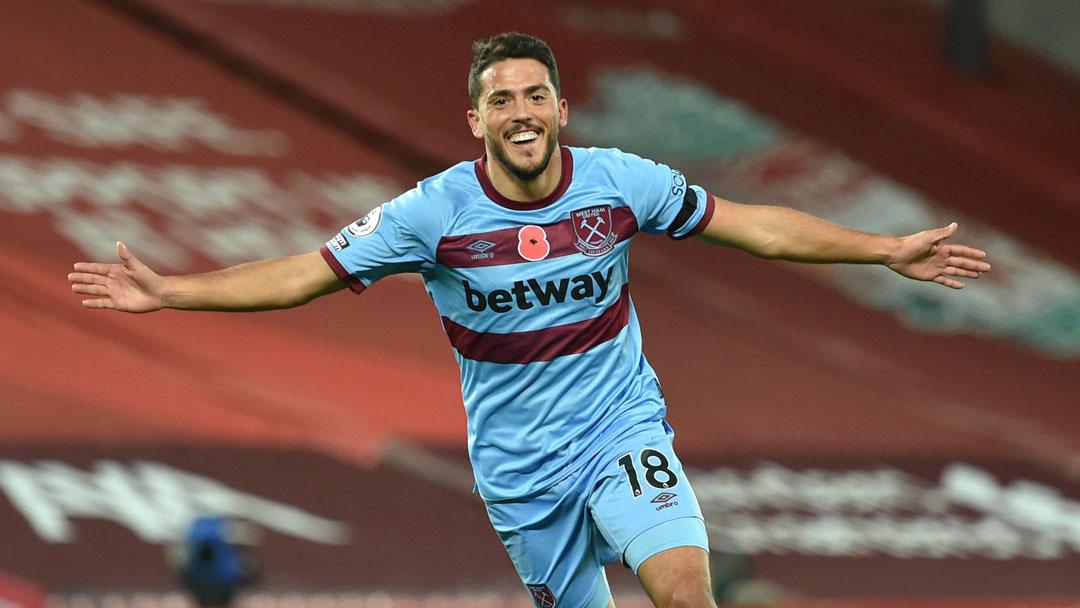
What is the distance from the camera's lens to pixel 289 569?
7.82 metres

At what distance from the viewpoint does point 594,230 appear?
497cm

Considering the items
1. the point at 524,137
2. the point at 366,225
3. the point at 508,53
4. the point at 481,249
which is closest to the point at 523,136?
the point at 524,137

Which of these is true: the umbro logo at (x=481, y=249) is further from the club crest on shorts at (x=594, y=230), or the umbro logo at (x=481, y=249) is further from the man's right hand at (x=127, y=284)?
the man's right hand at (x=127, y=284)

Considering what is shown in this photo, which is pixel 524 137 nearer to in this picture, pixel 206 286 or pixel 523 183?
pixel 523 183

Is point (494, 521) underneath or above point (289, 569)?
underneath

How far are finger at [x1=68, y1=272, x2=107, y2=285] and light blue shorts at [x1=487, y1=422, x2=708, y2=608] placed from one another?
133 centimetres

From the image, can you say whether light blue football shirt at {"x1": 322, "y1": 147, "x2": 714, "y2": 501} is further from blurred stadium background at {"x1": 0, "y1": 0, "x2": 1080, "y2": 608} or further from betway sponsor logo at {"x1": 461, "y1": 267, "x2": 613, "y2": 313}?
blurred stadium background at {"x1": 0, "y1": 0, "x2": 1080, "y2": 608}

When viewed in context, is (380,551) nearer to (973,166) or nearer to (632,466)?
(632,466)

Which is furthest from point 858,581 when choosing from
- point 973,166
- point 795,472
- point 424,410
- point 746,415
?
point 973,166

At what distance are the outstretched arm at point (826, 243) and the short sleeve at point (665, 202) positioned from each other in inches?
1.9

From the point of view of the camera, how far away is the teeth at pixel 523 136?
189 inches

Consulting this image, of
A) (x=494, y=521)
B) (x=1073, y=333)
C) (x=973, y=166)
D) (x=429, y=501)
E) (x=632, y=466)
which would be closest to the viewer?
(x=632, y=466)

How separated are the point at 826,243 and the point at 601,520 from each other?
1087 millimetres

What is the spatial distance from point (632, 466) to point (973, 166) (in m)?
→ 9.23
